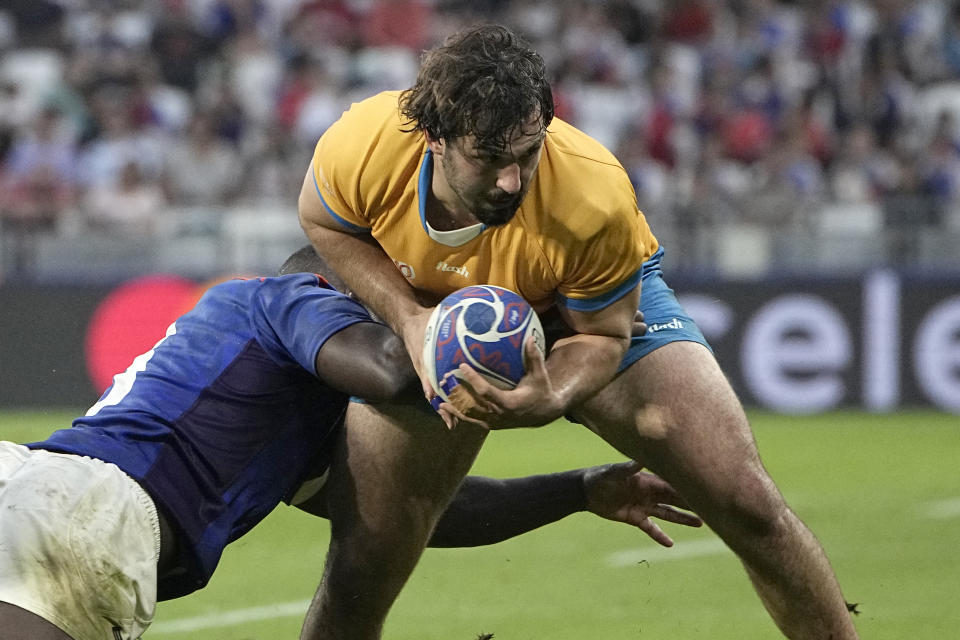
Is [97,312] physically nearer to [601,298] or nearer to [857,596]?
[857,596]

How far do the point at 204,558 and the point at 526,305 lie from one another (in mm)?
1144

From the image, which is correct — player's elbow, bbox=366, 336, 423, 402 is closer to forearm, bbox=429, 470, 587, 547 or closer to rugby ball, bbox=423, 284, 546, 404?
rugby ball, bbox=423, 284, 546, 404

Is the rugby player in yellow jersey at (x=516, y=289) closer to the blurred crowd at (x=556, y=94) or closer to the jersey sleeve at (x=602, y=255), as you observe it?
the jersey sleeve at (x=602, y=255)

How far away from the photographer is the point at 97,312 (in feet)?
41.1

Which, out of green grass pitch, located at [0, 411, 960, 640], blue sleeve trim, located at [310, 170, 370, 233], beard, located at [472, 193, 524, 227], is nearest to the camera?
beard, located at [472, 193, 524, 227]

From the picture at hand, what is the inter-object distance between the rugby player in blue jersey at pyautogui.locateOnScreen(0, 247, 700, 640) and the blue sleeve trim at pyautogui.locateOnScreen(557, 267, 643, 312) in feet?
1.74

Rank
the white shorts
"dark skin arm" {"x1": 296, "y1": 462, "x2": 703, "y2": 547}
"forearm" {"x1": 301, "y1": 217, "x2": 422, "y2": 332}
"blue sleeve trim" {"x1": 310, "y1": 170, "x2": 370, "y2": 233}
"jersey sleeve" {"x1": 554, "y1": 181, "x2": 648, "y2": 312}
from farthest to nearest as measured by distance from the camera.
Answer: "dark skin arm" {"x1": 296, "y1": 462, "x2": 703, "y2": 547} < "blue sleeve trim" {"x1": 310, "y1": 170, "x2": 370, "y2": 233} < "forearm" {"x1": 301, "y1": 217, "x2": 422, "y2": 332} < "jersey sleeve" {"x1": 554, "y1": 181, "x2": 648, "y2": 312} < the white shorts

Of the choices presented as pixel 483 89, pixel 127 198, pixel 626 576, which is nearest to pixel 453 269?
pixel 483 89

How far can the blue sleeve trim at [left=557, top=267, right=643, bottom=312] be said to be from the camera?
4.35 metres

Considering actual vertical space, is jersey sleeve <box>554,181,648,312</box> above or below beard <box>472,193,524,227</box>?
below

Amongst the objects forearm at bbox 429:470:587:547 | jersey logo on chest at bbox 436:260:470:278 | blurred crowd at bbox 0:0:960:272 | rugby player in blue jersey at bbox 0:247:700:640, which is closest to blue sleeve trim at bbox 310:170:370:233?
rugby player in blue jersey at bbox 0:247:700:640

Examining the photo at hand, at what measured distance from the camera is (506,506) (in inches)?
211

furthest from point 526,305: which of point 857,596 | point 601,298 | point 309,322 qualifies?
point 857,596

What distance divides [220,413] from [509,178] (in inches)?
41.5
